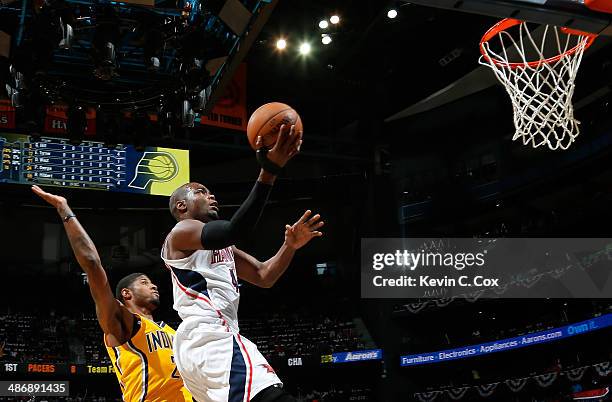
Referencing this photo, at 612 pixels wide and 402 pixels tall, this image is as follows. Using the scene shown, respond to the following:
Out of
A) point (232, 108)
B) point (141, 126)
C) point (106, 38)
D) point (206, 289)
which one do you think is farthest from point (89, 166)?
point (206, 289)

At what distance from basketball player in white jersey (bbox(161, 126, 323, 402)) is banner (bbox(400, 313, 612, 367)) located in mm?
13043

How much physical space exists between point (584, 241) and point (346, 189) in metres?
6.80

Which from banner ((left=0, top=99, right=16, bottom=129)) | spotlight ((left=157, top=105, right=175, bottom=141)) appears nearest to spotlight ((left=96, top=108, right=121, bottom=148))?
spotlight ((left=157, top=105, right=175, bottom=141))

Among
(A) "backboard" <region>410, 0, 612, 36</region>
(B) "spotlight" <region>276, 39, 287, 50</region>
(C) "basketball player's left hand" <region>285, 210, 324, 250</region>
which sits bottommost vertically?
(C) "basketball player's left hand" <region>285, 210, 324, 250</region>

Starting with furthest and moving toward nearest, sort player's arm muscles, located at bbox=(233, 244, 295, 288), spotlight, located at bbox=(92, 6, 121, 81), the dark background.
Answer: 1. the dark background
2. spotlight, located at bbox=(92, 6, 121, 81)
3. player's arm muscles, located at bbox=(233, 244, 295, 288)

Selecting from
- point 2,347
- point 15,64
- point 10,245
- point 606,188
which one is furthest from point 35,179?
point 606,188

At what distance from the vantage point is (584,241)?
16969 millimetres

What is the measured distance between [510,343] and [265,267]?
14.3 m

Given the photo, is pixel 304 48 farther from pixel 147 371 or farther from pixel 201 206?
pixel 201 206

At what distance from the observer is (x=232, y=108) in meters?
13.8

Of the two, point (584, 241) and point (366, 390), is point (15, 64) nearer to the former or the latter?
point (584, 241)

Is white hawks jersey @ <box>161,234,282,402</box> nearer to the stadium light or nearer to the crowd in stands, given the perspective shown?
the stadium light

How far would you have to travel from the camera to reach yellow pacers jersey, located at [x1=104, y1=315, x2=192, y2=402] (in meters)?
4.39

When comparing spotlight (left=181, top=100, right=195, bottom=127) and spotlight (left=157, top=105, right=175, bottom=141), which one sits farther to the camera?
spotlight (left=157, top=105, right=175, bottom=141)
